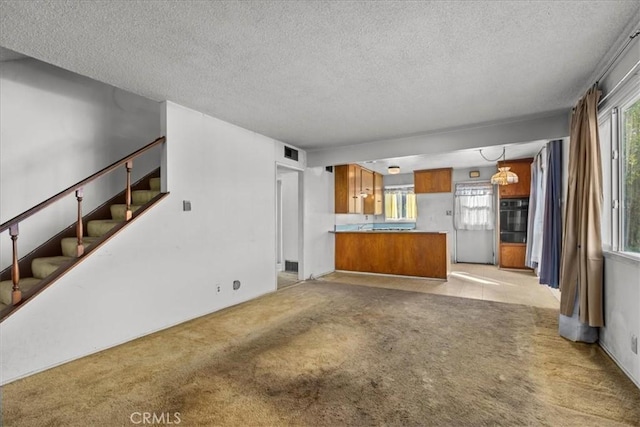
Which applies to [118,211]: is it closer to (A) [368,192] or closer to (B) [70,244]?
(B) [70,244]

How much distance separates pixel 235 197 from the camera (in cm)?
417

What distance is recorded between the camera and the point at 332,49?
2281 millimetres

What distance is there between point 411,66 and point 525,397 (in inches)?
103

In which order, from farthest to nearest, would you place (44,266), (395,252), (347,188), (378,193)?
(378,193) → (347,188) → (395,252) → (44,266)

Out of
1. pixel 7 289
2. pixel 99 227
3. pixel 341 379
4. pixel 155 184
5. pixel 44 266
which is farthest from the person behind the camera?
pixel 155 184

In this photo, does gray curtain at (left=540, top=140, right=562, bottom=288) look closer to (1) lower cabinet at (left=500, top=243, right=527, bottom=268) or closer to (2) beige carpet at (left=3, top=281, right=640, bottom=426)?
(2) beige carpet at (left=3, top=281, right=640, bottom=426)

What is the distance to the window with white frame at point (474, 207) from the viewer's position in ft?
24.8

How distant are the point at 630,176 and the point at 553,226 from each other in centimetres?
181

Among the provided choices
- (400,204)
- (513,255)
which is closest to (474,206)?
(513,255)

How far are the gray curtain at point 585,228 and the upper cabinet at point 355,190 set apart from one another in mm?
4093

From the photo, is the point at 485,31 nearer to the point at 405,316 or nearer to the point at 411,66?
the point at 411,66

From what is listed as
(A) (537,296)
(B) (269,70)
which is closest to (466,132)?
(A) (537,296)

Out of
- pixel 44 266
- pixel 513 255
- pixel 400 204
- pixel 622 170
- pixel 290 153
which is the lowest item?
pixel 513 255

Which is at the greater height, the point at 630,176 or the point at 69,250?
the point at 630,176
